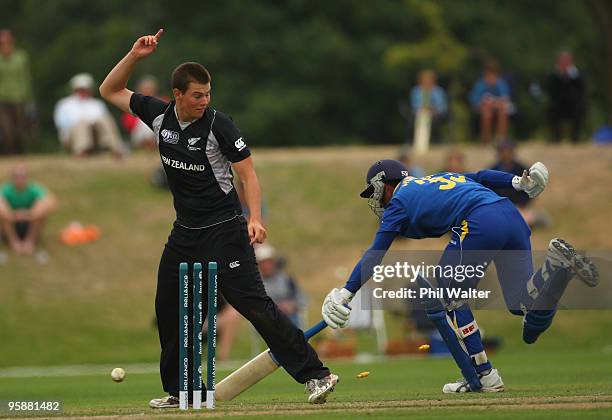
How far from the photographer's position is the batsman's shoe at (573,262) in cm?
1068

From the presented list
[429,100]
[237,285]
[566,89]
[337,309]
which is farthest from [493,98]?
[237,285]

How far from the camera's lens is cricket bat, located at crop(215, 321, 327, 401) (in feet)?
34.5

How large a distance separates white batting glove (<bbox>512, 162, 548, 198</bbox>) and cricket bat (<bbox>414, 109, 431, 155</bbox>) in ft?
58.1

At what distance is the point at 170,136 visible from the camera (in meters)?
10.2

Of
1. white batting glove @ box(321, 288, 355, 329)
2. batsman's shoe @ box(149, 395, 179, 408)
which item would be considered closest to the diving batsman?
white batting glove @ box(321, 288, 355, 329)

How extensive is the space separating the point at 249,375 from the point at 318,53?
32993mm

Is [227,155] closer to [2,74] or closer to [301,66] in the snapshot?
[2,74]

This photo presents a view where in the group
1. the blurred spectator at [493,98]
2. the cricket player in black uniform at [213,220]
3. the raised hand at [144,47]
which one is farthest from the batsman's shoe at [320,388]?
the blurred spectator at [493,98]

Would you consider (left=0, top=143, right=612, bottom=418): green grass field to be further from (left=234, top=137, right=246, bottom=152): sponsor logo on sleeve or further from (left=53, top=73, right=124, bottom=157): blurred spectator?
(left=234, top=137, right=246, bottom=152): sponsor logo on sleeve

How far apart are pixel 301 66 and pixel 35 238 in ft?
61.9

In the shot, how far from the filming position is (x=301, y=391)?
12961mm

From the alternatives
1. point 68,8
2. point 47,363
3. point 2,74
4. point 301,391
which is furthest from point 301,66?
point 301,391

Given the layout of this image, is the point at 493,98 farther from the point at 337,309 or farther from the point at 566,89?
the point at 337,309

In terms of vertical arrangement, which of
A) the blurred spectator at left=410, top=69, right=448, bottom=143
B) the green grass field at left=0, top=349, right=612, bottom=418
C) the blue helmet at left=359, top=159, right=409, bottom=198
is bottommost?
the green grass field at left=0, top=349, right=612, bottom=418
